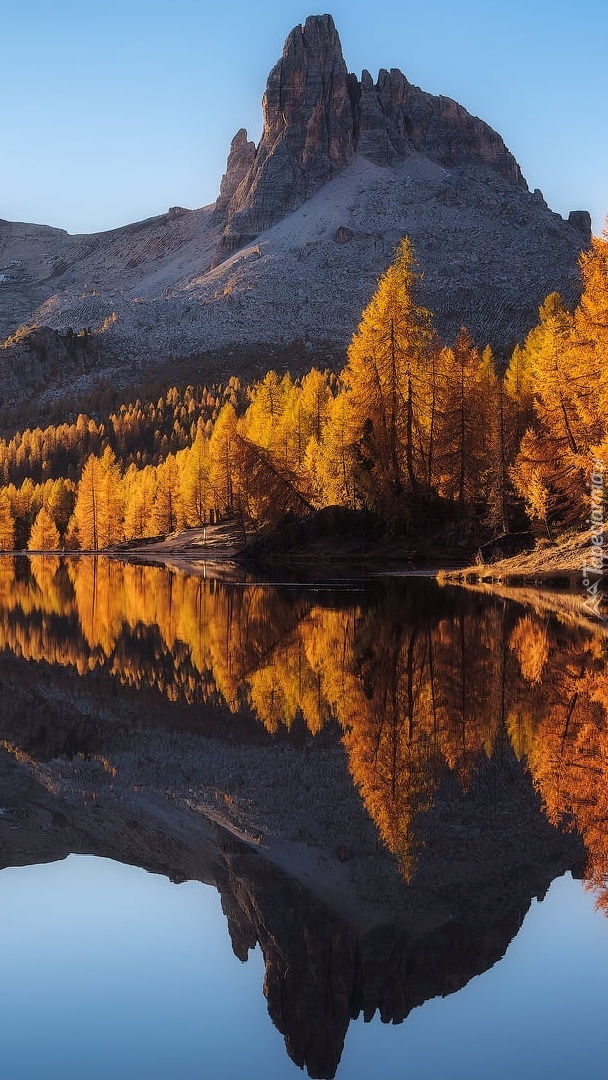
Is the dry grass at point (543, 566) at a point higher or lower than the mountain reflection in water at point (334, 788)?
lower

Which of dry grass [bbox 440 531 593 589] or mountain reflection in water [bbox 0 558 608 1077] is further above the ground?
mountain reflection in water [bbox 0 558 608 1077]

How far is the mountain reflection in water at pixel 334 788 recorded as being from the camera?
637 cm

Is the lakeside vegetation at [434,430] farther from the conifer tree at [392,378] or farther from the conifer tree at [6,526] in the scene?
the conifer tree at [6,526]

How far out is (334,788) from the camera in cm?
974

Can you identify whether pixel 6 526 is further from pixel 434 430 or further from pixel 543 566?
pixel 543 566

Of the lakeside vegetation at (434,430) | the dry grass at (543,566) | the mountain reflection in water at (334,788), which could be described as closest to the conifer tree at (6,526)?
the lakeside vegetation at (434,430)

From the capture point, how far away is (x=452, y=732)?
11.8 meters

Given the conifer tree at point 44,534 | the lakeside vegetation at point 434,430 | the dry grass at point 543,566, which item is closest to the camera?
the dry grass at point 543,566

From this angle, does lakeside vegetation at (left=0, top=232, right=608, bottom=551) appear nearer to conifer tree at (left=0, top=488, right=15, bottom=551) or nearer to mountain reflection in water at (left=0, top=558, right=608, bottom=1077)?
mountain reflection in water at (left=0, top=558, right=608, bottom=1077)

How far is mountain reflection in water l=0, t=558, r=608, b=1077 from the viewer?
6367 mm

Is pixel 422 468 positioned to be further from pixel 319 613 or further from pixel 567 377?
pixel 319 613

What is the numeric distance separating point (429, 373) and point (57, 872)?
153 ft

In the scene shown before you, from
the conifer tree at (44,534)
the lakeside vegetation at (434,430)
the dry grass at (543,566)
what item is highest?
the lakeside vegetation at (434,430)

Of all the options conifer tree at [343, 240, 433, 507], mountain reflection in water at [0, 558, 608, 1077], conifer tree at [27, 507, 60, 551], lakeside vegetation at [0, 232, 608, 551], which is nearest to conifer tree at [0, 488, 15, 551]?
conifer tree at [27, 507, 60, 551]
